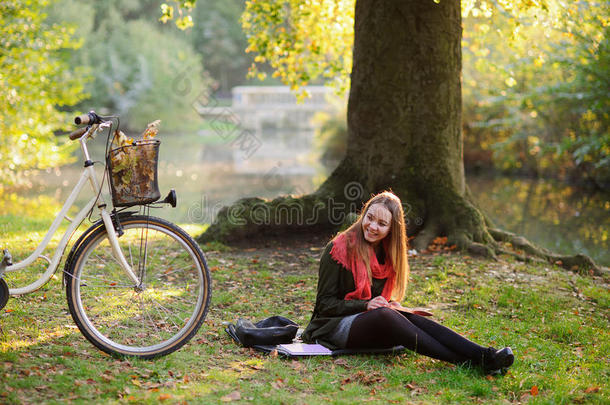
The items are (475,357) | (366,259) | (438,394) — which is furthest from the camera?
(366,259)

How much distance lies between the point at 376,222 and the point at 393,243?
207 mm

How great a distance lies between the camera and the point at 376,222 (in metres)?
4.20

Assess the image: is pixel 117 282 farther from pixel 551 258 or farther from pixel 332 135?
pixel 332 135

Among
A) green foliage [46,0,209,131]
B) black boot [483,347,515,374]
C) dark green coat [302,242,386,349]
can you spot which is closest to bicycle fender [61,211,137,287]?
dark green coat [302,242,386,349]

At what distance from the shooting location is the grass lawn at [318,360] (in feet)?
11.6

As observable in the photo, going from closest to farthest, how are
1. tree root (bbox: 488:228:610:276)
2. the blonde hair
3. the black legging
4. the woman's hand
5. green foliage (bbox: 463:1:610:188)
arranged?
the black legging, the woman's hand, the blonde hair, tree root (bbox: 488:228:610:276), green foliage (bbox: 463:1:610:188)

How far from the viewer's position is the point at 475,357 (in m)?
3.98

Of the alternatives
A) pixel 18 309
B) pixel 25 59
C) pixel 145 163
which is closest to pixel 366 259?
pixel 145 163

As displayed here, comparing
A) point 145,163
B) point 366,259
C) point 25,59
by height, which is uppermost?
point 25,59

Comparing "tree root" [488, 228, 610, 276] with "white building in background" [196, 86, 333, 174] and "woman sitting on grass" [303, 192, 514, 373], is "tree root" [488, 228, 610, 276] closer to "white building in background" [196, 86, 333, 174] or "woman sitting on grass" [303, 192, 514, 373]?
"woman sitting on grass" [303, 192, 514, 373]

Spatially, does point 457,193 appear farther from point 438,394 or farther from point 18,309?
point 18,309

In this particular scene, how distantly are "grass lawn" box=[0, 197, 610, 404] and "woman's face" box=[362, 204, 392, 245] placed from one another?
0.81 meters

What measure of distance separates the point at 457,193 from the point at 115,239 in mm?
4719

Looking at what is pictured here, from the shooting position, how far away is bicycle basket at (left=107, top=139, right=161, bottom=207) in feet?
Answer: 12.1
